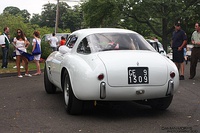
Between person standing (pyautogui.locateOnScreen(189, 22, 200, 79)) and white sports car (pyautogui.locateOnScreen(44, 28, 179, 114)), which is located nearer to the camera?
white sports car (pyautogui.locateOnScreen(44, 28, 179, 114))

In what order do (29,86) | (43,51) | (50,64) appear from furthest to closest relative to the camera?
(43,51) → (29,86) → (50,64)

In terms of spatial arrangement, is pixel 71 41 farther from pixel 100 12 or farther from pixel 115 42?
pixel 100 12

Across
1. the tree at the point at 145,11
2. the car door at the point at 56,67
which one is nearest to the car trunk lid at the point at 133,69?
the car door at the point at 56,67

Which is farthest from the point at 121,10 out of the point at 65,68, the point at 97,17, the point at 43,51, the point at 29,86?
the point at 65,68

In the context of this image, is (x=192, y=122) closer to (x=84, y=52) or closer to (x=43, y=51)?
(x=84, y=52)

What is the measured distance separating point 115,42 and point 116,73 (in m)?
1.08

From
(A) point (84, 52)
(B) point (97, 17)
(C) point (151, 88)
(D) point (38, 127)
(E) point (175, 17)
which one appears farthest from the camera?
(B) point (97, 17)

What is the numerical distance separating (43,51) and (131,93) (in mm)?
15069

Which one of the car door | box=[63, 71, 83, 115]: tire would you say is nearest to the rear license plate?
box=[63, 71, 83, 115]: tire

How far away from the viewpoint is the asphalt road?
517cm

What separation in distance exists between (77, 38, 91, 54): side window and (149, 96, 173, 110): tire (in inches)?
55.9

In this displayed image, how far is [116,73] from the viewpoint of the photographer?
18.2 feet

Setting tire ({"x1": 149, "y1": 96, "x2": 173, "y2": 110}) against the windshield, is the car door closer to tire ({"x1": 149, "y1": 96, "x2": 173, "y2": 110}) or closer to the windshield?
the windshield

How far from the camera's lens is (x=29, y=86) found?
401 inches
